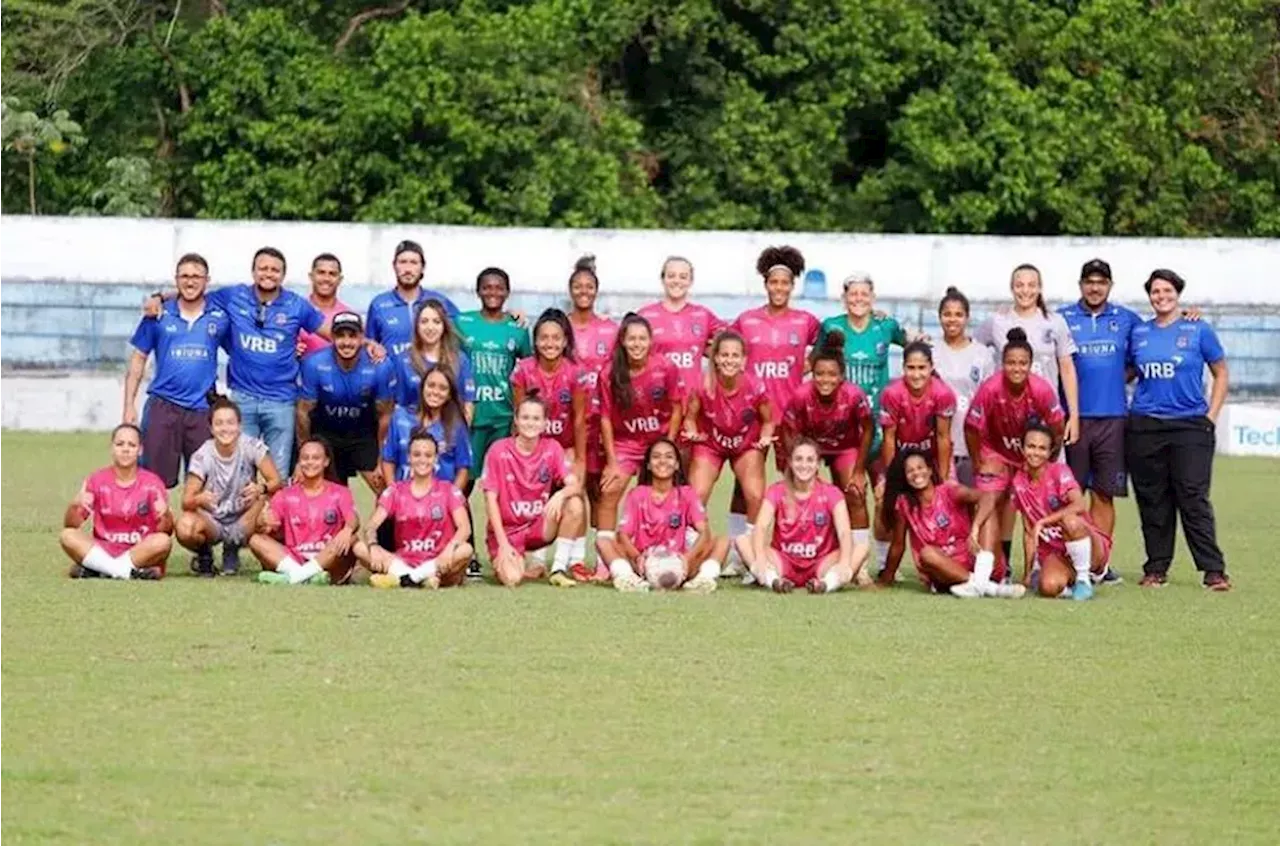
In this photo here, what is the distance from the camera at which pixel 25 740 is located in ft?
30.5

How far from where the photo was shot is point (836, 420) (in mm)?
14719

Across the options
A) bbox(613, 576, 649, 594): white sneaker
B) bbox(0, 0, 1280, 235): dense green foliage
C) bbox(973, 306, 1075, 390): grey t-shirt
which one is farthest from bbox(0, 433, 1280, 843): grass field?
bbox(0, 0, 1280, 235): dense green foliage

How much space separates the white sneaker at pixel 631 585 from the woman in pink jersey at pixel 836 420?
113 cm

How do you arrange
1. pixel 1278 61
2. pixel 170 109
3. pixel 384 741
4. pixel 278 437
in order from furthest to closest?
1. pixel 1278 61
2. pixel 170 109
3. pixel 278 437
4. pixel 384 741

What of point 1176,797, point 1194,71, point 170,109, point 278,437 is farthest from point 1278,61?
point 1176,797

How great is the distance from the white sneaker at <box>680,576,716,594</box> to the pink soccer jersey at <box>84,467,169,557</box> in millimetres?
2764

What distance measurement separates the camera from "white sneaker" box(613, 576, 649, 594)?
14.2 meters

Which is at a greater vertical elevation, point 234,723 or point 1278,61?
point 1278,61

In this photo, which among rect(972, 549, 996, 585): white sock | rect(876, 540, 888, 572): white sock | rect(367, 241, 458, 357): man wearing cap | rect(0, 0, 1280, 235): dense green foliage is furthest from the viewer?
rect(0, 0, 1280, 235): dense green foliage

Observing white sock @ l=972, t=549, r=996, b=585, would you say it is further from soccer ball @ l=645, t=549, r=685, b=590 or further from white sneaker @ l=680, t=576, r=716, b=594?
soccer ball @ l=645, t=549, r=685, b=590

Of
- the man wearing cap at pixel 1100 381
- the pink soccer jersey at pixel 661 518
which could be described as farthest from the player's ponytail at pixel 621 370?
the man wearing cap at pixel 1100 381

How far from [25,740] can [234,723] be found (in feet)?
2.47

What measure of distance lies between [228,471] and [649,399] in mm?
2296

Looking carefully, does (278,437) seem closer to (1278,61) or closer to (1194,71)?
(1194,71)
